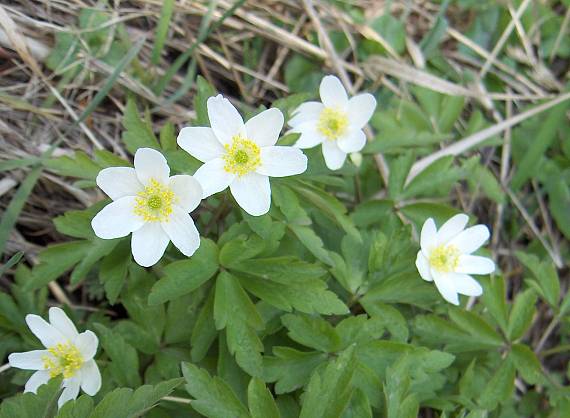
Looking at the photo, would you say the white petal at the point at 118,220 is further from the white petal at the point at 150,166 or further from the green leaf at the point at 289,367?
the green leaf at the point at 289,367

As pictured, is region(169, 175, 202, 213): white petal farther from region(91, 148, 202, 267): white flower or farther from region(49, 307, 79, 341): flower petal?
region(49, 307, 79, 341): flower petal

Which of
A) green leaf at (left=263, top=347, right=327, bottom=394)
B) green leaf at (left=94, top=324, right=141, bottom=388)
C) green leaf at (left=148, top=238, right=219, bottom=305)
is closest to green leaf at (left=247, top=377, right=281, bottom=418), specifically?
green leaf at (left=263, top=347, right=327, bottom=394)

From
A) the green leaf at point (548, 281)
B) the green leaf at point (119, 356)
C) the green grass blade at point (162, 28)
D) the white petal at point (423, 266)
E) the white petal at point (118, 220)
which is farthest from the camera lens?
the green grass blade at point (162, 28)

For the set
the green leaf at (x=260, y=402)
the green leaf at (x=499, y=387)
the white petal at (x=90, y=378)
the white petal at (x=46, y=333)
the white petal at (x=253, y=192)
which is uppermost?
the white petal at (x=253, y=192)

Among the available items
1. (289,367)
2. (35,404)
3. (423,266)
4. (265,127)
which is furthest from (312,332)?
(35,404)

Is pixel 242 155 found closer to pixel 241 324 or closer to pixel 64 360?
pixel 241 324

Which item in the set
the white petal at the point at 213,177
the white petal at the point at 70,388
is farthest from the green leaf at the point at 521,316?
the white petal at the point at 70,388
